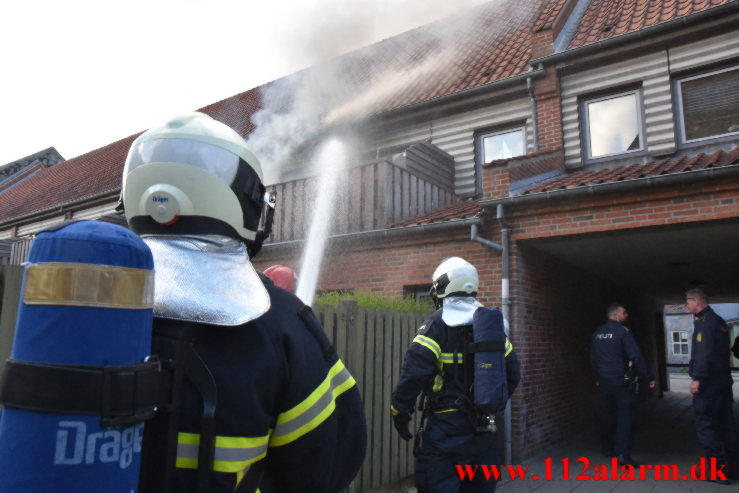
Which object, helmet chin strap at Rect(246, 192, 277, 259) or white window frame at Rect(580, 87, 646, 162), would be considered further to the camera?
white window frame at Rect(580, 87, 646, 162)

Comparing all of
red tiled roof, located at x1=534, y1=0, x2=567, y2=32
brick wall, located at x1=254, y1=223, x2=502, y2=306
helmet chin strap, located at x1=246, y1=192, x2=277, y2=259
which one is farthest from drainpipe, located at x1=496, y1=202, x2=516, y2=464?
helmet chin strap, located at x1=246, y1=192, x2=277, y2=259

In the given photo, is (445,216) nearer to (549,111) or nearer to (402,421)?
(549,111)

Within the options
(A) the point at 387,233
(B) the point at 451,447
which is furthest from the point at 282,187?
(B) the point at 451,447

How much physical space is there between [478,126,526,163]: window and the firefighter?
889 cm

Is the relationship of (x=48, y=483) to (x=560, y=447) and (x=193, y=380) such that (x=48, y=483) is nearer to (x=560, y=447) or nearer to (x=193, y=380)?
(x=193, y=380)

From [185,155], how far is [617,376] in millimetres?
6878

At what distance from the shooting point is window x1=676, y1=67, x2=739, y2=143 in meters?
7.92

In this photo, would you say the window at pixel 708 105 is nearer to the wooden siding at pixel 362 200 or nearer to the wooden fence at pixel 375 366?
the wooden siding at pixel 362 200

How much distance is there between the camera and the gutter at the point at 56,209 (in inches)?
585

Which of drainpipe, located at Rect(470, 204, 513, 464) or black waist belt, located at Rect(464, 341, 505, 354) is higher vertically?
drainpipe, located at Rect(470, 204, 513, 464)

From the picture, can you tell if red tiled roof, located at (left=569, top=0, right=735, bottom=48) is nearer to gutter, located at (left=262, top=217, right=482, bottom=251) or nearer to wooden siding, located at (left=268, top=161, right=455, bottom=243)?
wooden siding, located at (left=268, top=161, right=455, bottom=243)

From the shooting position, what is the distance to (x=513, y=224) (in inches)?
275

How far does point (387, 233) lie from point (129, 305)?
268 inches

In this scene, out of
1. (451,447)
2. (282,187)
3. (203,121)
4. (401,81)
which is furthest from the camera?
(401,81)
